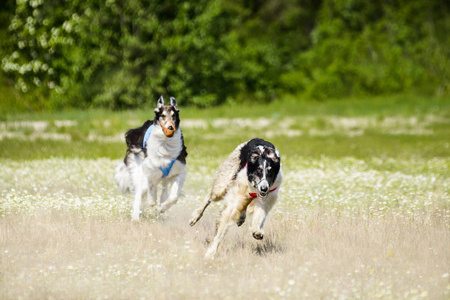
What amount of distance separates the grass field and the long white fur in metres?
0.27

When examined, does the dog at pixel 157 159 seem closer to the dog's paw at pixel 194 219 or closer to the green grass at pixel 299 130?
the dog's paw at pixel 194 219

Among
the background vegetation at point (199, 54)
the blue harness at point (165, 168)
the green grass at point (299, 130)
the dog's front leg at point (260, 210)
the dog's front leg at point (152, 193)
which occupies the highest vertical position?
the background vegetation at point (199, 54)

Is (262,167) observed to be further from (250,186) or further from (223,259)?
(223,259)

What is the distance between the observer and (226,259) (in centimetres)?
626

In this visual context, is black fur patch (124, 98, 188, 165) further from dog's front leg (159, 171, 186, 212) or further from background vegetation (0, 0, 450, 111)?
background vegetation (0, 0, 450, 111)

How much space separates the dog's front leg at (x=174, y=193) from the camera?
7910mm

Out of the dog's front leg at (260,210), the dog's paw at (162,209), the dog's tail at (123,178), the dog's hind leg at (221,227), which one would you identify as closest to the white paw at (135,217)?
the dog's paw at (162,209)

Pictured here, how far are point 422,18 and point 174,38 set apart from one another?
1394 centimetres

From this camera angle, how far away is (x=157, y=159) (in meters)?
7.80

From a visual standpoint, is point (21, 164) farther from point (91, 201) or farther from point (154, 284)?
point (154, 284)

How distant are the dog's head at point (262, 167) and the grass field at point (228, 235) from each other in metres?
0.83

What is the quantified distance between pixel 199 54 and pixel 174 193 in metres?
21.8

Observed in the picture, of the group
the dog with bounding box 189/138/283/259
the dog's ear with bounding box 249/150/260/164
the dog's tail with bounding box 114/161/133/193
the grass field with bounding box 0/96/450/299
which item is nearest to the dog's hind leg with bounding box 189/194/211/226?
the grass field with bounding box 0/96/450/299

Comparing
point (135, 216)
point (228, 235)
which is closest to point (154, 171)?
point (135, 216)
